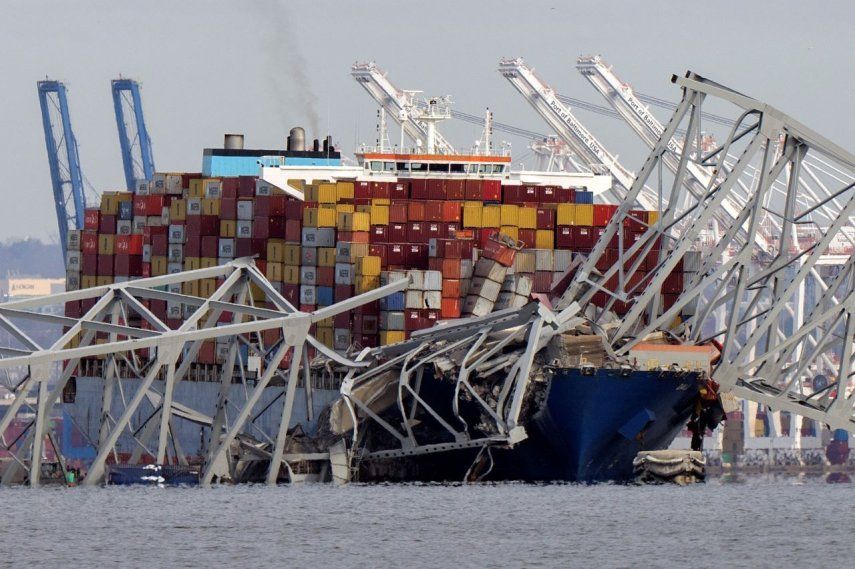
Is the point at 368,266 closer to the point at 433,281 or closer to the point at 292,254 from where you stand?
the point at 433,281

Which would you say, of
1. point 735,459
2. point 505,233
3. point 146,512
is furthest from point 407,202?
point 735,459

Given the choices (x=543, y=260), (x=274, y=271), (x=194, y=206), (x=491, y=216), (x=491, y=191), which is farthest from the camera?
(x=194, y=206)

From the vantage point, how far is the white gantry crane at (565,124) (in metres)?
158

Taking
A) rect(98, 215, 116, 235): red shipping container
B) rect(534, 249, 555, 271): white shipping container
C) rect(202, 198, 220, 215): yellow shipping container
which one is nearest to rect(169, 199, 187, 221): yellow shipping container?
rect(202, 198, 220, 215): yellow shipping container

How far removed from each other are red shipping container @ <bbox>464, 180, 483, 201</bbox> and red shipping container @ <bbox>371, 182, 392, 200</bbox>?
140 inches

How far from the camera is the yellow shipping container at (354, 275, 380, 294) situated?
93.8 metres

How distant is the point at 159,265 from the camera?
354ft

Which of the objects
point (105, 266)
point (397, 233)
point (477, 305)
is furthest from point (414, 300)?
point (105, 266)

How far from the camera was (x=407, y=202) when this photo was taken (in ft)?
319

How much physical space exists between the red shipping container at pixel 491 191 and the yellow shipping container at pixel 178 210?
654 inches

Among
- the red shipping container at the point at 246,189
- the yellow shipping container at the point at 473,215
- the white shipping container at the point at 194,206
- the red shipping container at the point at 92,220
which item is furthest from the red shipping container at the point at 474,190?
the red shipping container at the point at 92,220

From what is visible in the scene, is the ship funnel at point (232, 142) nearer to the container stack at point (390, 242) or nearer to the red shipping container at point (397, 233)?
the container stack at point (390, 242)

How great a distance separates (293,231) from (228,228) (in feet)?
17.3

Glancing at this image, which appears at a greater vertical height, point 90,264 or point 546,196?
point 546,196
